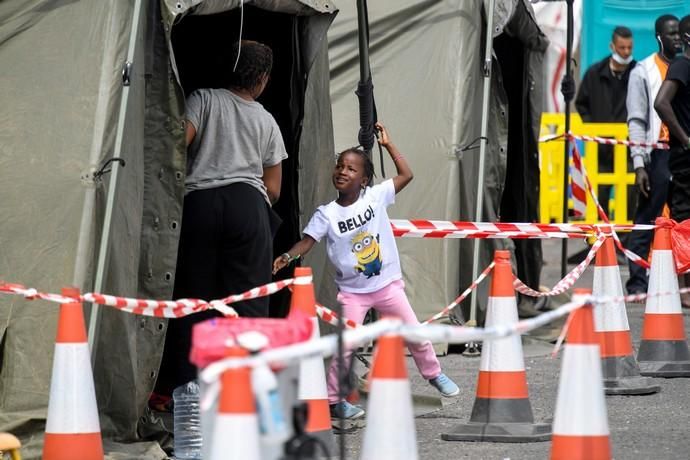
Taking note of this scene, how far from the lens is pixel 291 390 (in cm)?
423

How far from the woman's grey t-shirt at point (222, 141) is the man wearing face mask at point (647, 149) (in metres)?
5.84

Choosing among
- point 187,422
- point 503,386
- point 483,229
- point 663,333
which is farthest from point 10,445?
point 663,333

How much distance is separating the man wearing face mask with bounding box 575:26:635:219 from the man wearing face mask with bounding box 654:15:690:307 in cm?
584

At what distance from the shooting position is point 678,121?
36.1ft

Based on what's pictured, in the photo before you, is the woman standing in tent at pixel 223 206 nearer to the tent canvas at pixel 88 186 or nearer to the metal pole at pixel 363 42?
the tent canvas at pixel 88 186

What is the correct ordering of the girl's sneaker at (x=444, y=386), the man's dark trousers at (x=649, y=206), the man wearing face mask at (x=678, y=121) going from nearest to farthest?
the girl's sneaker at (x=444, y=386)
the man wearing face mask at (x=678, y=121)
the man's dark trousers at (x=649, y=206)

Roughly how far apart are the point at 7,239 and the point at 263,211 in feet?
4.11

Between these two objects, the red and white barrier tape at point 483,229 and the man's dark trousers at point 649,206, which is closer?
the red and white barrier tape at point 483,229

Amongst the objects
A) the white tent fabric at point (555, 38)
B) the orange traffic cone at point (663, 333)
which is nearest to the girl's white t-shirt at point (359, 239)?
the orange traffic cone at point (663, 333)

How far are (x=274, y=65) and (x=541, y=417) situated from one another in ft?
7.91

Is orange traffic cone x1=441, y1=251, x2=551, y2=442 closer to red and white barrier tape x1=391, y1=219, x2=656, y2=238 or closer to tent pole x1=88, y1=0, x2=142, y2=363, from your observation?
tent pole x1=88, y1=0, x2=142, y2=363

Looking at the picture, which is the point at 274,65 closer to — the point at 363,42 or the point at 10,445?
the point at 363,42

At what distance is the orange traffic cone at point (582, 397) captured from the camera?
17.4 ft

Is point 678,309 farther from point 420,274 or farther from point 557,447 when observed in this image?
point 557,447
